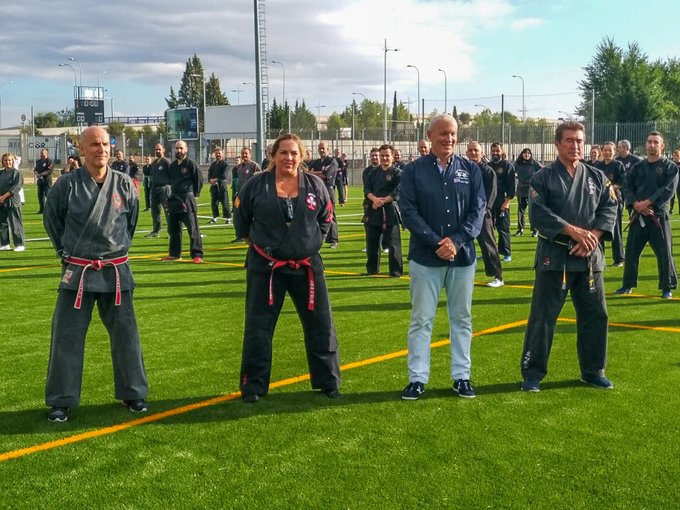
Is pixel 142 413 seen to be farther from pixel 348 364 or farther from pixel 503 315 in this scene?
pixel 503 315

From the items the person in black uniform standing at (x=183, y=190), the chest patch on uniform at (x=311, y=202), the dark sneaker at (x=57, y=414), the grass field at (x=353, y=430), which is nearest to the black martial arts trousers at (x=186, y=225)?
the person in black uniform standing at (x=183, y=190)

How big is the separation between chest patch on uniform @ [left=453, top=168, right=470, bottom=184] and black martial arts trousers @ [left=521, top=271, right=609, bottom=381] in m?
0.98

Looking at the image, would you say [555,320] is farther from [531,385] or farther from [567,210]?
[567,210]

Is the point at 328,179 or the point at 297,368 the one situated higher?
the point at 328,179

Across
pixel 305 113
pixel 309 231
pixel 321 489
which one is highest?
pixel 305 113

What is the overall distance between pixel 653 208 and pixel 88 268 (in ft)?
24.2

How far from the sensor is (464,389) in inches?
256

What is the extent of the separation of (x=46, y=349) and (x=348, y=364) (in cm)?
296

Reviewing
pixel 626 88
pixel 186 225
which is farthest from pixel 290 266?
pixel 626 88

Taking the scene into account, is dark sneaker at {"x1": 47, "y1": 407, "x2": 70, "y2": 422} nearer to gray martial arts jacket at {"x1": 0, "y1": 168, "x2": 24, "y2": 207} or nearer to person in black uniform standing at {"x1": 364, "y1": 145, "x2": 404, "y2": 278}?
person in black uniform standing at {"x1": 364, "y1": 145, "x2": 404, "y2": 278}

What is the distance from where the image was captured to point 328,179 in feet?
60.7

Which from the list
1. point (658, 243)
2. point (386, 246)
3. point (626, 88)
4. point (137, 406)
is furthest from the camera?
point (626, 88)

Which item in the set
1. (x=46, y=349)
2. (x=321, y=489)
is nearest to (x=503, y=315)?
(x=46, y=349)

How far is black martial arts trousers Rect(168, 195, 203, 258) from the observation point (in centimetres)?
1520
